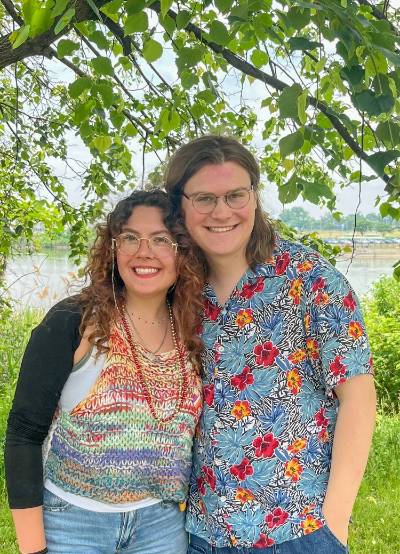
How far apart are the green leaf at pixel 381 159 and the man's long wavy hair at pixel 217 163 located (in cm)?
39

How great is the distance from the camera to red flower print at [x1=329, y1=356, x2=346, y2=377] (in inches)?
65.1

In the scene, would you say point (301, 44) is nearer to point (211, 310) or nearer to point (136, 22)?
point (136, 22)

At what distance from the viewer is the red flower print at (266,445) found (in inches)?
66.4

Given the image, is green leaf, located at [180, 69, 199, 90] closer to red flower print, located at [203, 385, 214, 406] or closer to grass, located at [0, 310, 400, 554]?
red flower print, located at [203, 385, 214, 406]

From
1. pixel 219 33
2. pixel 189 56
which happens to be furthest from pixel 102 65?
pixel 219 33

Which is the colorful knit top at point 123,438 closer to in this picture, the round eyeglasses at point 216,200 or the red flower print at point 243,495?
the red flower print at point 243,495

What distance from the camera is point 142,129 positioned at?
370 centimetres

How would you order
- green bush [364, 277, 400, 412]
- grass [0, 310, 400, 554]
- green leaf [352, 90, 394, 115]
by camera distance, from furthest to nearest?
green bush [364, 277, 400, 412] → grass [0, 310, 400, 554] → green leaf [352, 90, 394, 115]

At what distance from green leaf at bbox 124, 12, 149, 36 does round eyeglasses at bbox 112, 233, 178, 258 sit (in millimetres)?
525

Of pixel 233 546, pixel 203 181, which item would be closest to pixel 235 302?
pixel 203 181

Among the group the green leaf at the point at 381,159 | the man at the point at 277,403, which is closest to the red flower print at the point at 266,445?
the man at the point at 277,403

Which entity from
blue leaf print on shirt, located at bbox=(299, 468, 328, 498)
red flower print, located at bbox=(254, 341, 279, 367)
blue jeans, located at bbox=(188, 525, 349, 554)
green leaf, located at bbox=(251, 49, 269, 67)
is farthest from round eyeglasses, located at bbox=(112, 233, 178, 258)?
green leaf, located at bbox=(251, 49, 269, 67)

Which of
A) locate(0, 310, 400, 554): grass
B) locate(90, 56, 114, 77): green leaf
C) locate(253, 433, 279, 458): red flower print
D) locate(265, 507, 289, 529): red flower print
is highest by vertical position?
locate(90, 56, 114, 77): green leaf

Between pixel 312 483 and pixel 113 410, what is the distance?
1.76ft
